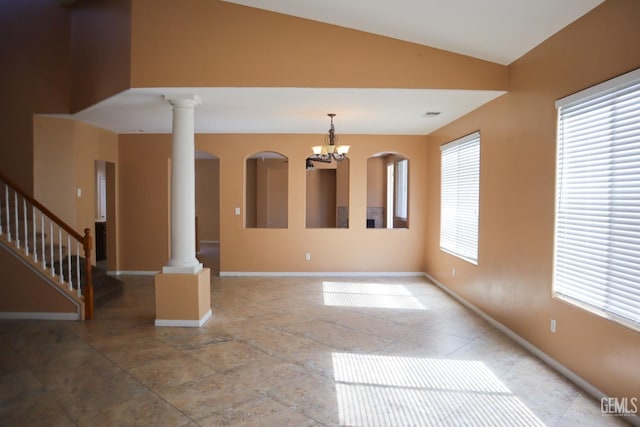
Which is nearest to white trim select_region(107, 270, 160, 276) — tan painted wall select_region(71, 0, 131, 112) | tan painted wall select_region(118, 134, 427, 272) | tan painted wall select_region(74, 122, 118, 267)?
tan painted wall select_region(118, 134, 427, 272)

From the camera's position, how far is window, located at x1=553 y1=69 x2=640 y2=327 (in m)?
2.82

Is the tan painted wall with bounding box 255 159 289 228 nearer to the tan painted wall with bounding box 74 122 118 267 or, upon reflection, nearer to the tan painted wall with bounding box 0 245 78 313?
the tan painted wall with bounding box 74 122 118 267

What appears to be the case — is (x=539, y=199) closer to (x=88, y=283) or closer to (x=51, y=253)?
(x=88, y=283)

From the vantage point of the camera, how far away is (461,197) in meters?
6.08

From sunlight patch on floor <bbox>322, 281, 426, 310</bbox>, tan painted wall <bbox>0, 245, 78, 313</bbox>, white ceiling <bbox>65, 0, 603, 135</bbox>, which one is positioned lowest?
sunlight patch on floor <bbox>322, 281, 426, 310</bbox>

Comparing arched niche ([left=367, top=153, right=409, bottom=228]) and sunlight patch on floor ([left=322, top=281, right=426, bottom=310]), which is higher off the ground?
arched niche ([left=367, top=153, right=409, bottom=228])

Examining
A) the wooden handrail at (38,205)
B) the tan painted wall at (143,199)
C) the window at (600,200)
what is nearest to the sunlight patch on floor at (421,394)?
the window at (600,200)

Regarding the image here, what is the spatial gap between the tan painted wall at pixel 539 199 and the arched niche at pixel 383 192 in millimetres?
4929

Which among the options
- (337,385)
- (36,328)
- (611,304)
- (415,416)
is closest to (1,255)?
(36,328)

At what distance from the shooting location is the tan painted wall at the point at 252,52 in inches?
174

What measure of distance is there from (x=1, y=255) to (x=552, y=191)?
6378 millimetres

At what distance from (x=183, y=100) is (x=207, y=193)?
8118mm

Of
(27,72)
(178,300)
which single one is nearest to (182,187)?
(178,300)

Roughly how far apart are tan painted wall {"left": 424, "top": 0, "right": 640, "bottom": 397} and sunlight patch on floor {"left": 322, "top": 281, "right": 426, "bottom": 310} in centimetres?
90
